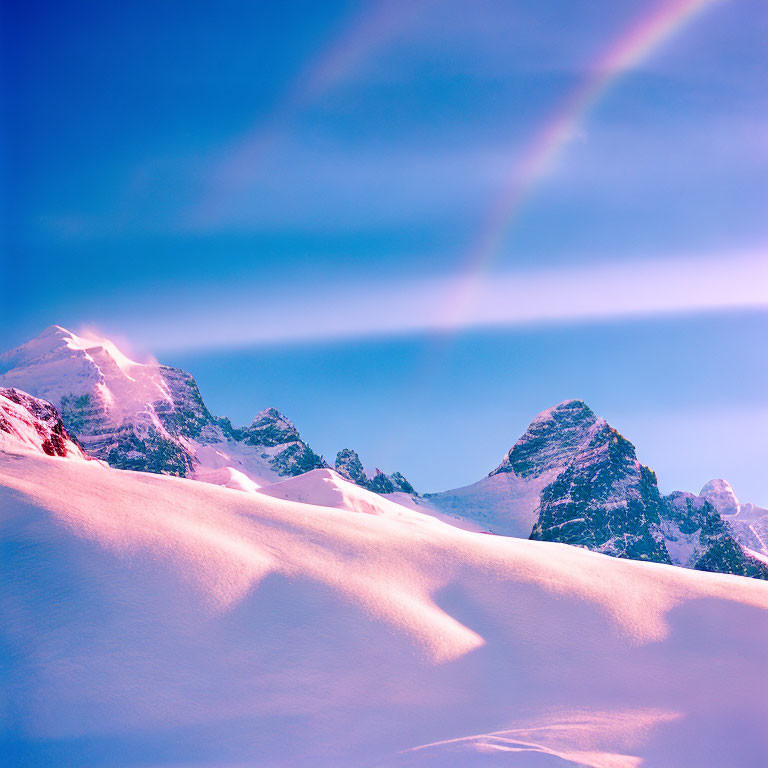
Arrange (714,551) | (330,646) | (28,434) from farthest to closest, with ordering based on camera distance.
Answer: (714,551), (28,434), (330,646)

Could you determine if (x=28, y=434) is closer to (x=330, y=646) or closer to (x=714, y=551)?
(x=330, y=646)

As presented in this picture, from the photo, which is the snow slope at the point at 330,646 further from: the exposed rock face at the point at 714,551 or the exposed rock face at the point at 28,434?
the exposed rock face at the point at 714,551

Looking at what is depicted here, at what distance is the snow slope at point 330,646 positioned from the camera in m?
15.2

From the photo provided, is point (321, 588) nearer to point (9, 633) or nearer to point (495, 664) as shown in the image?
point (495, 664)

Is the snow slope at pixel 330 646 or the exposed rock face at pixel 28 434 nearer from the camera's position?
the snow slope at pixel 330 646

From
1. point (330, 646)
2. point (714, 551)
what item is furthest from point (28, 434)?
point (714, 551)

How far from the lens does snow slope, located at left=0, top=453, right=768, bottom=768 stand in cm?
1520

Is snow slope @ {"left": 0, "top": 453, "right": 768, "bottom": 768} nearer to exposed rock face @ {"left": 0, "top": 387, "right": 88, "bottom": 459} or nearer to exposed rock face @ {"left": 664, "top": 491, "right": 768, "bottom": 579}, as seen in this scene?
exposed rock face @ {"left": 0, "top": 387, "right": 88, "bottom": 459}

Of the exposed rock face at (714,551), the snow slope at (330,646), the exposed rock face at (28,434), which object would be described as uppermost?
the exposed rock face at (714,551)

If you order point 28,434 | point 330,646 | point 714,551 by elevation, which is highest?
point 714,551

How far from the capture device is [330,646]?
61.3 feet

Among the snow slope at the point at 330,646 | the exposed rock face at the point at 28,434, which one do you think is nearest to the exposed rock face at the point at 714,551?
the exposed rock face at the point at 28,434

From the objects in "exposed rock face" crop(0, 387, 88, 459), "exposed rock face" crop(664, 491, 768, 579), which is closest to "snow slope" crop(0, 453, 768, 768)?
"exposed rock face" crop(0, 387, 88, 459)

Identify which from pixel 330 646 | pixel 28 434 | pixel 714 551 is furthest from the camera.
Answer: pixel 714 551
